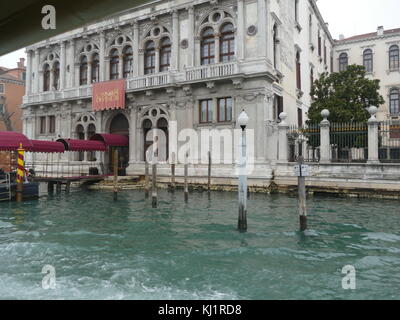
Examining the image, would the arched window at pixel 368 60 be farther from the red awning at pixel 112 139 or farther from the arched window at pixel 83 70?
the arched window at pixel 83 70

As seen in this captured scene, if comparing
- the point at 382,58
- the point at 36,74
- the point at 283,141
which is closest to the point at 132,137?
the point at 283,141

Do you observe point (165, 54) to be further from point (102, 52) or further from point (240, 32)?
point (240, 32)

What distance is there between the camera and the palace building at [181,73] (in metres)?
16.1

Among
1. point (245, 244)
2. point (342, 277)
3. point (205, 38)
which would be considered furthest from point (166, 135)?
point (342, 277)

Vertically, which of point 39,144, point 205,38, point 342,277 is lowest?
point 342,277

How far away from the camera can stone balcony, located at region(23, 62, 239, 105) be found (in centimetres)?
1627

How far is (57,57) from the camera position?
915 inches

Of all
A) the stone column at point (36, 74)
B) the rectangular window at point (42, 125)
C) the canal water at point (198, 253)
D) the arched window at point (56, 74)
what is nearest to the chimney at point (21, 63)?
the stone column at point (36, 74)

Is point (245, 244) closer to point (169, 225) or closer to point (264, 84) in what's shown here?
point (169, 225)

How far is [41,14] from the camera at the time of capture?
2410 millimetres

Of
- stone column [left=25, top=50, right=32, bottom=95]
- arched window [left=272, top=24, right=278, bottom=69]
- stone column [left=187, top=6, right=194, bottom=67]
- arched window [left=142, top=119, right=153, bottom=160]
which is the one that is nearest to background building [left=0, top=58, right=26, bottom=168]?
stone column [left=25, top=50, right=32, bottom=95]

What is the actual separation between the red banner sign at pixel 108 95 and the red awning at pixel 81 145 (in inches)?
101

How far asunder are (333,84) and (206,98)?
21.9ft

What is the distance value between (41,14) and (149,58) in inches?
709
